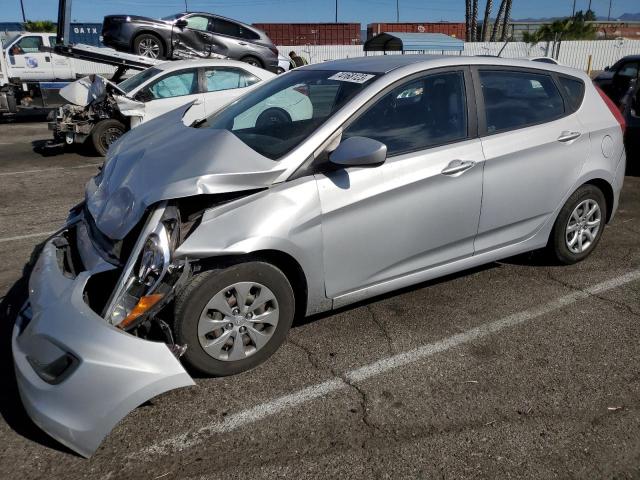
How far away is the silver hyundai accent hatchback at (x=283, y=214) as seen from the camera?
254 centimetres

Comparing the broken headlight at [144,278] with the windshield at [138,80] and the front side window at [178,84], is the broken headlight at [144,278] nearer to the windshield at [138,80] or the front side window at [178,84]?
the front side window at [178,84]

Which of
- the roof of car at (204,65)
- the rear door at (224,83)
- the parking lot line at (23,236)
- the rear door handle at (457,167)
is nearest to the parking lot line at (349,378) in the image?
the rear door handle at (457,167)

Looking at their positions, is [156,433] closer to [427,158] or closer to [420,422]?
[420,422]

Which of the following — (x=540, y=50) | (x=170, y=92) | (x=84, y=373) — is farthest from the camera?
(x=540, y=50)

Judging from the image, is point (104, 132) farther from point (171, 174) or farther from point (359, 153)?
point (359, 153)

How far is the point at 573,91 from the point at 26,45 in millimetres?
18399

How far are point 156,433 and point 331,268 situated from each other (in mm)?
1265

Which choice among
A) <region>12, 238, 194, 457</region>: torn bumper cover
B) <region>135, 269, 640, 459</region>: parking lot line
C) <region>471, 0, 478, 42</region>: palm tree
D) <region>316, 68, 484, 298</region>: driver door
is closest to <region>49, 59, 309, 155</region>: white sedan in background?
<region>316, 68, 484, 298</region>: driver door

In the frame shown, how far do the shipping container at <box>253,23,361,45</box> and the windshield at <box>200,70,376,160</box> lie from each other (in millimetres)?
44897

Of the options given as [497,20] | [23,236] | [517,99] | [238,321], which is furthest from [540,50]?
[238,321]

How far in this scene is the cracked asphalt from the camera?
8.09 ft

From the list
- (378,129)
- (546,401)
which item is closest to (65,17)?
(378,129)

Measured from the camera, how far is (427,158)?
11.5 ft

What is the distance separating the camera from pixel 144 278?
2.70 m
